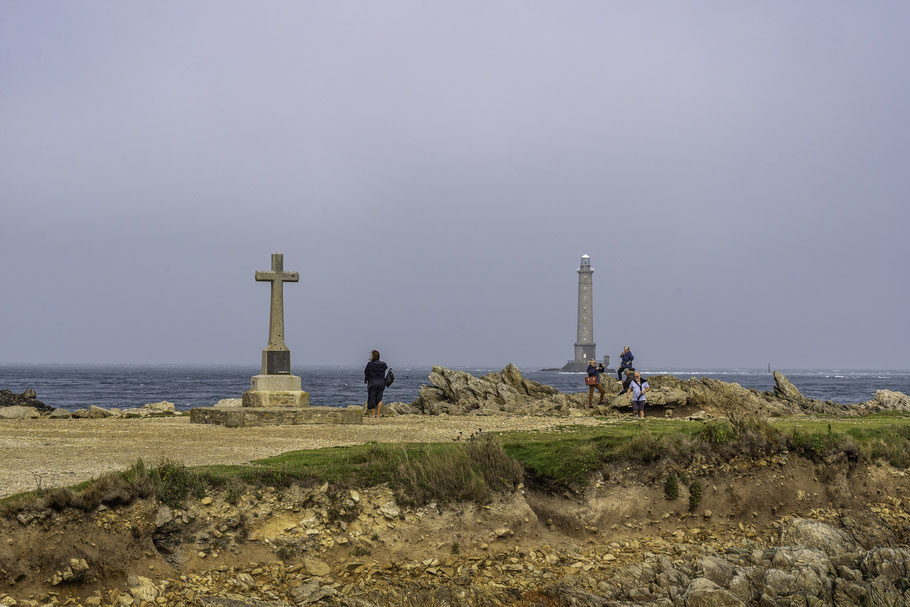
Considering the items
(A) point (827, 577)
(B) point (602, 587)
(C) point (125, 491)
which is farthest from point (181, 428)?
(A) point (827, 577)

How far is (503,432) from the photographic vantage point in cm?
1692

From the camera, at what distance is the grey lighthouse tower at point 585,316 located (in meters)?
126

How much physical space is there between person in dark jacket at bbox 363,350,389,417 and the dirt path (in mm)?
1153

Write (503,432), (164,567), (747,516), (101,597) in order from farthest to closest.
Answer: (503,432)
(747,516)
(164,567)
(101,597)

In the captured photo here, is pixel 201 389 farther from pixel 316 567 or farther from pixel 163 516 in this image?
pixel 316 567

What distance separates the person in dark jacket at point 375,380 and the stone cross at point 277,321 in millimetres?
2360

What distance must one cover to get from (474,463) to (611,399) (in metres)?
16.0

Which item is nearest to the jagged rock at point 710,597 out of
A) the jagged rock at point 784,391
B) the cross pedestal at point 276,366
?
the cross pedestal at point 276,366

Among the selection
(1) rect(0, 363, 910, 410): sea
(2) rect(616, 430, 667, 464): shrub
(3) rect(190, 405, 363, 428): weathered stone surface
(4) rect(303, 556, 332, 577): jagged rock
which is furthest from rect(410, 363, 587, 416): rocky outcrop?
(1) rect(0, 363, 910, 410): sea

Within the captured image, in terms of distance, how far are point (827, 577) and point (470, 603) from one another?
4.88 m

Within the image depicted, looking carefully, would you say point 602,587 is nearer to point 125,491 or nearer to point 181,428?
point 125,491

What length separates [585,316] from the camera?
419 feet

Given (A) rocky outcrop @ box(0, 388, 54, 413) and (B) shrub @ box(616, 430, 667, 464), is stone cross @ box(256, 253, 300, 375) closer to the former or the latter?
(B) shrub @ box(616, 430, 667, 464)

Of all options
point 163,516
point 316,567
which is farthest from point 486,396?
point 163,516
